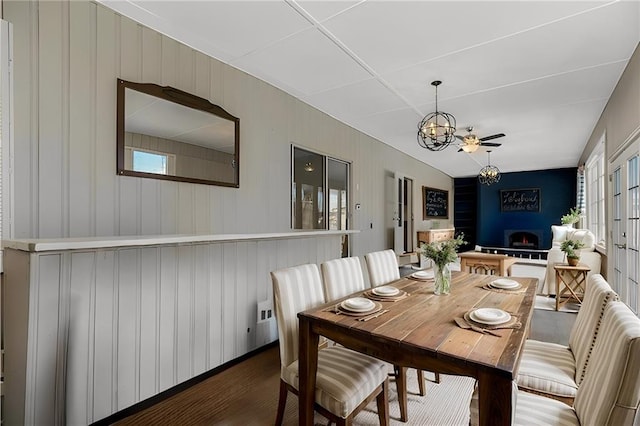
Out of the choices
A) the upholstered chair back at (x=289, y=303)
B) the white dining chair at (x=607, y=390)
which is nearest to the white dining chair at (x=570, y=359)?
the white dining chair at (x=607, y=390)

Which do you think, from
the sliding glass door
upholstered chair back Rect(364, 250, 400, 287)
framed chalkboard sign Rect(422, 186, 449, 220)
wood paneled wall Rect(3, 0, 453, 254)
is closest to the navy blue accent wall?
framed chalkboard sign Rect(422, 186, 449, 220)

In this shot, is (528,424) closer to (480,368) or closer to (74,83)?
(480,368)

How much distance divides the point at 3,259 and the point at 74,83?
3.54 feet

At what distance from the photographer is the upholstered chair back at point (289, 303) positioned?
182 centimetres

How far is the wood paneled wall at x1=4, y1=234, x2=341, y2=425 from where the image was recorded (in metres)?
1.58

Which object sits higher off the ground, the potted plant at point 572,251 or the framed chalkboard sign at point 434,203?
the framed chalkboard sign at point 434,203

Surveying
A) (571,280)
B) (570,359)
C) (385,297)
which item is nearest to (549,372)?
(570,359)

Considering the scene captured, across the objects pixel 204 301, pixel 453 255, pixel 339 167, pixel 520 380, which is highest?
pixel 339 167

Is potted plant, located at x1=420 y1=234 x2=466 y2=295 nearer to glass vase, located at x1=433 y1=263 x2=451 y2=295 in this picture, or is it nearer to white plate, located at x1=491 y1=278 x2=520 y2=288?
glass vase, located at x1=433 y1=263 x2=451 y2=295

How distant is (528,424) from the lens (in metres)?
1.28

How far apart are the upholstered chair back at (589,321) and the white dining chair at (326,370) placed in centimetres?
99

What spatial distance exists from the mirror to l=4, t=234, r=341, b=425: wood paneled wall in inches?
23.2

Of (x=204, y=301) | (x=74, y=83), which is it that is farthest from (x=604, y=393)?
(x=74, y=83)

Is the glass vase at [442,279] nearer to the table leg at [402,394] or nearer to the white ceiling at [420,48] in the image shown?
the table leg at [402,394]
